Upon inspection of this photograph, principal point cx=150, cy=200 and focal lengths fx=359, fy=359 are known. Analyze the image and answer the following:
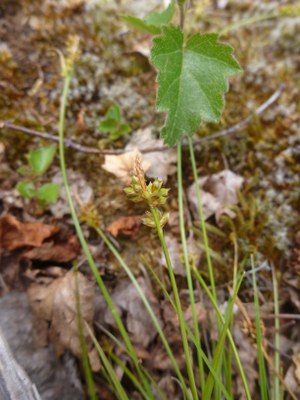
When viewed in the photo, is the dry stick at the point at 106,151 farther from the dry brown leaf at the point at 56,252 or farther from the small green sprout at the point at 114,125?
the dry brown leaf at the point at 56,252

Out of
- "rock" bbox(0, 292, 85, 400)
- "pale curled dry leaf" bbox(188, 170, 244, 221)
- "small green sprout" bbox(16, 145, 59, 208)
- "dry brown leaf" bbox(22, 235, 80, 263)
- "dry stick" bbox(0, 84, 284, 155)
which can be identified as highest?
"dry stick" bbox(0, 84, 284, 155)

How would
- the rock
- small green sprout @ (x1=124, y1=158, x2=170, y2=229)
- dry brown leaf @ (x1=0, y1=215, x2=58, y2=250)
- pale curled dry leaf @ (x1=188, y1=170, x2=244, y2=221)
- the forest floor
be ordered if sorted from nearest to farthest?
small green sprout @ (x1=124, y1=158, x2=170, y2=229) → the rock → the forest floor → dry brown leaf @ (x1=0, y1=215, x2=58, y2=250) → pale curled dry leaf @ (x1=188, y1=170, x2=244, y2=221)

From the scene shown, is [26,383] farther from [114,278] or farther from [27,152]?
[27,152]

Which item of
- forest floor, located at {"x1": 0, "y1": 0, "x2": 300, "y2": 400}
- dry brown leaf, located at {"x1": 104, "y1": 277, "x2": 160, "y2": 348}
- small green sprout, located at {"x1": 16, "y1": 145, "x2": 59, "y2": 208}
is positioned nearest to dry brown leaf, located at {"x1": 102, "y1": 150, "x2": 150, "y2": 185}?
forest floor, located at {"x1": 0, "y1": 0, "x2": 300, "y2": 400}

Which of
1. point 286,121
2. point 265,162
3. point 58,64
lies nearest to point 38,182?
point 58,64

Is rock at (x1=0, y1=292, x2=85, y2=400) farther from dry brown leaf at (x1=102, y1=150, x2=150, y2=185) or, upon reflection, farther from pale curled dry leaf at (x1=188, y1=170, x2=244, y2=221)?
pale curled dry leaf at (x1=188, y1=170, x2=244, y2=221)

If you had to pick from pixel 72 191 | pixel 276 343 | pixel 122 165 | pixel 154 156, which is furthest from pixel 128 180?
pixel 276 343
